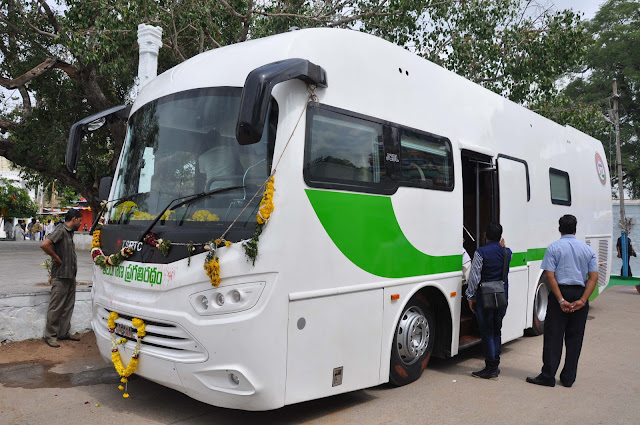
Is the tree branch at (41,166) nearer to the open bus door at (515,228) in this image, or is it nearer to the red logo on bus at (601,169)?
the open bus door at (515,228)

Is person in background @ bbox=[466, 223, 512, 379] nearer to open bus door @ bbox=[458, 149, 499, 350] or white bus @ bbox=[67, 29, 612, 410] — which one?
white bus @ bbox=[67, 29, 612, 410]

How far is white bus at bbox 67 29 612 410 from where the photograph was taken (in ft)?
12.7

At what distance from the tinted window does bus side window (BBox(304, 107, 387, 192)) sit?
4537mm

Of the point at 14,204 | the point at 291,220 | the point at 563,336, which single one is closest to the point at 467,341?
the point at 563,336

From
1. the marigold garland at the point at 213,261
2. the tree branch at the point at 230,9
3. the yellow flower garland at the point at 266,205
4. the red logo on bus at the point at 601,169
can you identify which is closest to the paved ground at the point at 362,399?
the marigold garland at the point at 213,261

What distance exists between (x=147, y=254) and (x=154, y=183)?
2.27ft

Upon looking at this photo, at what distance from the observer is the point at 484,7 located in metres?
14.0

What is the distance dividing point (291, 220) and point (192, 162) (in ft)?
3.51

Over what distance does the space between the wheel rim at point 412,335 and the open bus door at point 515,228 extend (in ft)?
5.84

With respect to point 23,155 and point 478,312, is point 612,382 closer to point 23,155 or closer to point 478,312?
point 478,312

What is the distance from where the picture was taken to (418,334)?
5.46m

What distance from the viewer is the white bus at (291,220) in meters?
3.88

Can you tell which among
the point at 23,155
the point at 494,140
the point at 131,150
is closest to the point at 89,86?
the point at 23,155

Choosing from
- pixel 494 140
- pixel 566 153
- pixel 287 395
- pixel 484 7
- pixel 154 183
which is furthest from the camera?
pixel 484 7
